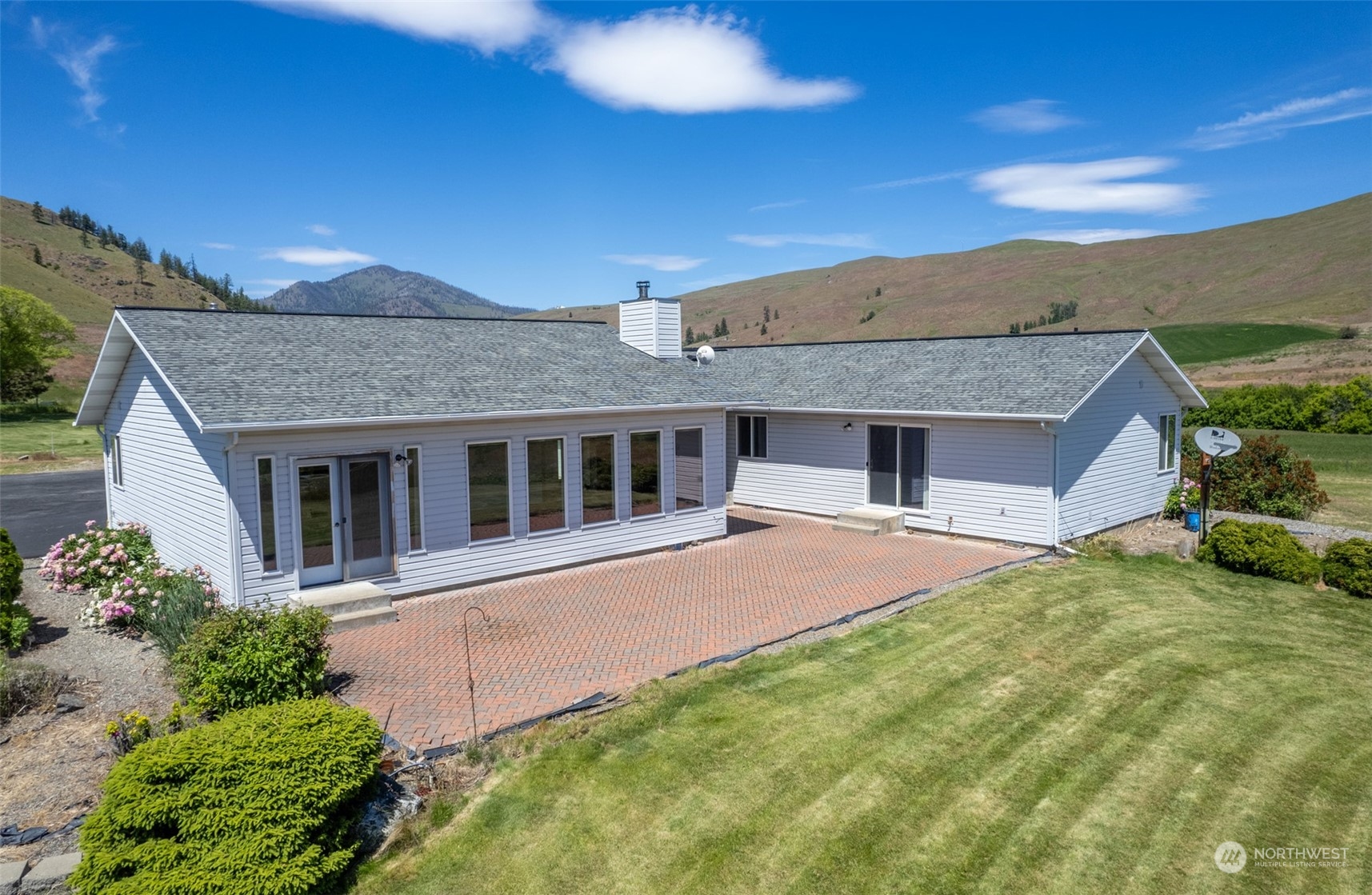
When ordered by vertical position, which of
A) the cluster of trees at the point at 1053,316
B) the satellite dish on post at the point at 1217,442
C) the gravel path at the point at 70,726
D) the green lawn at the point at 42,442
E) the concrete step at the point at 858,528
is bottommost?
the gravel path at the point at 70,726

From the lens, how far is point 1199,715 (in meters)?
8.31

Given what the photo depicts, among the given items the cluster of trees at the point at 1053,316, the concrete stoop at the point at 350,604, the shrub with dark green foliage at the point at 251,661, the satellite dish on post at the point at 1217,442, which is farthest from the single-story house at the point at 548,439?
the cluster of trees at the point at 1053,316

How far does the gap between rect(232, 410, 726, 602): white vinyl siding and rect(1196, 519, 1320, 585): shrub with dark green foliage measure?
9.57m

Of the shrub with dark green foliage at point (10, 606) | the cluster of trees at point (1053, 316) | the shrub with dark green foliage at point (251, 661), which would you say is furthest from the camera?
the cluster of trees at point (1053, 316)

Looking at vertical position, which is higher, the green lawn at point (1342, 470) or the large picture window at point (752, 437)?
the large picture window at point (752, 437)

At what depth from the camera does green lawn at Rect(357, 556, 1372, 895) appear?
5.78 meters

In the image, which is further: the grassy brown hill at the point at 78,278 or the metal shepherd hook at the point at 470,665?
the grassy brown hill at the point at 78,278

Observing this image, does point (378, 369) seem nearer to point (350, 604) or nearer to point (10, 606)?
point (350, 604)

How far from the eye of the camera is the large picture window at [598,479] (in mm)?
14438

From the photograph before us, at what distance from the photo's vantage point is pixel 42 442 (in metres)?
36.1

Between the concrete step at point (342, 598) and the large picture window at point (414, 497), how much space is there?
3.36 ft

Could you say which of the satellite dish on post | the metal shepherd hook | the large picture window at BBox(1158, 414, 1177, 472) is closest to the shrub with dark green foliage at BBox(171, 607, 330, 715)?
the metal shepherd hook

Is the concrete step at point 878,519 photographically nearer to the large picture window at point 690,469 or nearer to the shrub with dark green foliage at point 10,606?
the large picture window at point 690,469

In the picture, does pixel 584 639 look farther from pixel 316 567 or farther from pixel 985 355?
pixel 985 355
